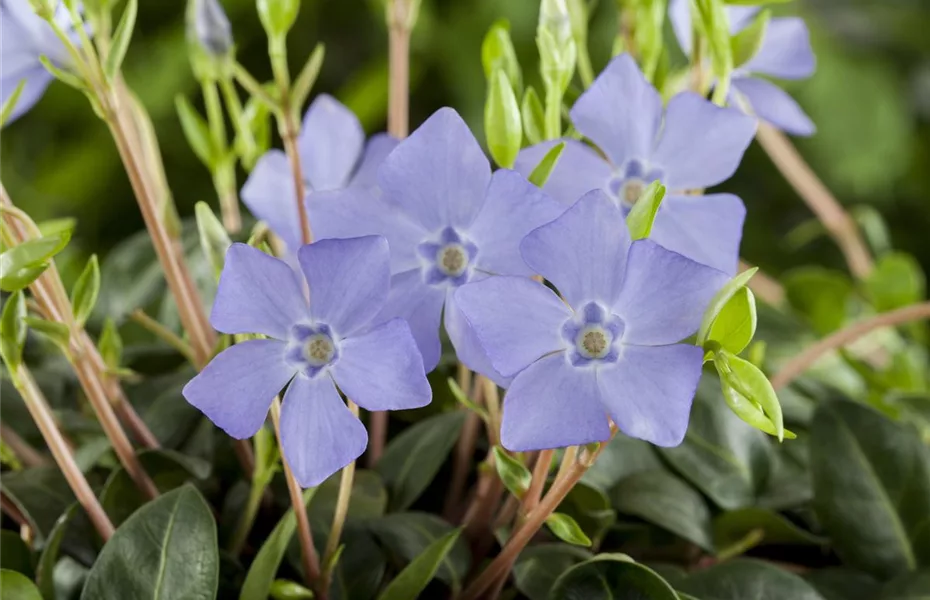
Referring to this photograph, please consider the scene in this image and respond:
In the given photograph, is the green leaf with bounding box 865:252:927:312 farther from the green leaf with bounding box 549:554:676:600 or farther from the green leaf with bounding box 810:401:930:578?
the green leaf with bounding box 549:554:676:600

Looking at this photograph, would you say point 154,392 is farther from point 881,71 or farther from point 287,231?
point 881,71

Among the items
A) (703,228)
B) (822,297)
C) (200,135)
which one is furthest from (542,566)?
(822,297)

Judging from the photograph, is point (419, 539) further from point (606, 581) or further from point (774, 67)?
point (774, 67)

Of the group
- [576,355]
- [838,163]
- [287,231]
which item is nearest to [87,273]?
[287,231]

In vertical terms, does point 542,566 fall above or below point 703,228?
below

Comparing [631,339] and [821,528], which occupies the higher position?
[631,339]

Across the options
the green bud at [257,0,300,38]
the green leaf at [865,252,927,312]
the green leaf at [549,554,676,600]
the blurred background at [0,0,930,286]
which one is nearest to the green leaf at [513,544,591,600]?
the green leaf at [549,554,676,600]

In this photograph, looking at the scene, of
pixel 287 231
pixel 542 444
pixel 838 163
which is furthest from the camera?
pixel 838 163
